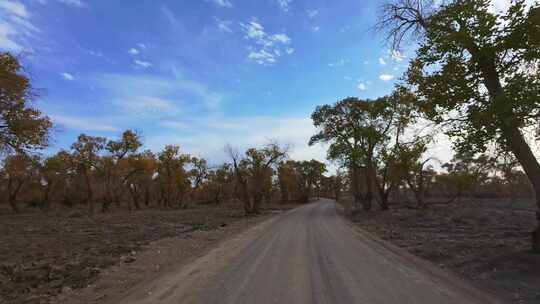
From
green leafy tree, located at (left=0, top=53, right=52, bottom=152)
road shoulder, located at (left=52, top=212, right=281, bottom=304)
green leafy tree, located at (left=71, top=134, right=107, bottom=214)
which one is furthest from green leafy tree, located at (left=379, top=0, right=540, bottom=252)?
green leafy tree, located at (left=71, top=134, right=107, bottom=214)

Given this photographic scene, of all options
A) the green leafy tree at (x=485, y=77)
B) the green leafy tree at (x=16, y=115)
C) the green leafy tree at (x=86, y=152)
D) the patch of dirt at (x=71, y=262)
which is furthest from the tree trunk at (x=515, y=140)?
the green leafy tree at (x=86, y=152)

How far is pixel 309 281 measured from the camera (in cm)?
675

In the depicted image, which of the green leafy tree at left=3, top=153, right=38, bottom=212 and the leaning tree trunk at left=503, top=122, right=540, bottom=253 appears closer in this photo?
the leaning tree trunk at left=503, top=122, right=540, bottom=253

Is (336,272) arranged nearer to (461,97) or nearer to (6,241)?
(461,97)

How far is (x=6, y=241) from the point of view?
14367 mm

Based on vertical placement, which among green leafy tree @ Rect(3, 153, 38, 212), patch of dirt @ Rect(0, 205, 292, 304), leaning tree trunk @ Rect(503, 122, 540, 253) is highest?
green leafy tree @ Rect(3, 153, 38, 212)

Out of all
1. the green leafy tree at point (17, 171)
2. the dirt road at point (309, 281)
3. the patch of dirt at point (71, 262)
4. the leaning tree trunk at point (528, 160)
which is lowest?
the patch of dirt at point (71, 262)

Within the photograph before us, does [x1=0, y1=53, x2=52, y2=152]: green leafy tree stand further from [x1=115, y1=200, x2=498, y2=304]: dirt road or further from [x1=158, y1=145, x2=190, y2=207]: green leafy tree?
[x1=158, y1=145, x2=190, y2=207]: green leafy tree

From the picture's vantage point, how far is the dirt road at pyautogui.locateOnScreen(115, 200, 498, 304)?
5.71 meters

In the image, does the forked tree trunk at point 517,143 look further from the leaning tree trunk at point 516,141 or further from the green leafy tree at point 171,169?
the green leafy tree at point 171,169

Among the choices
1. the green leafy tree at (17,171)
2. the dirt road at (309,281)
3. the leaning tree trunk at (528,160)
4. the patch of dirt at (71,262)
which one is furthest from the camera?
the green leafy tree at (17,171)

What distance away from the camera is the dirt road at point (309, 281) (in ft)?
18.7

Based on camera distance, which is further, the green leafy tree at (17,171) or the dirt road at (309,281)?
the green leafy tree at (17,171)

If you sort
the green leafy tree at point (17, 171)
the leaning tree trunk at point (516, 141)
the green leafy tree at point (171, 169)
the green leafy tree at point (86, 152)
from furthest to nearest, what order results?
the green leafy tree at point (171, 169) < the green leafy tree at point (86, 152) < the green leafy tree at point (17, 171) < the leaning tree trunk at point (516, 141)
